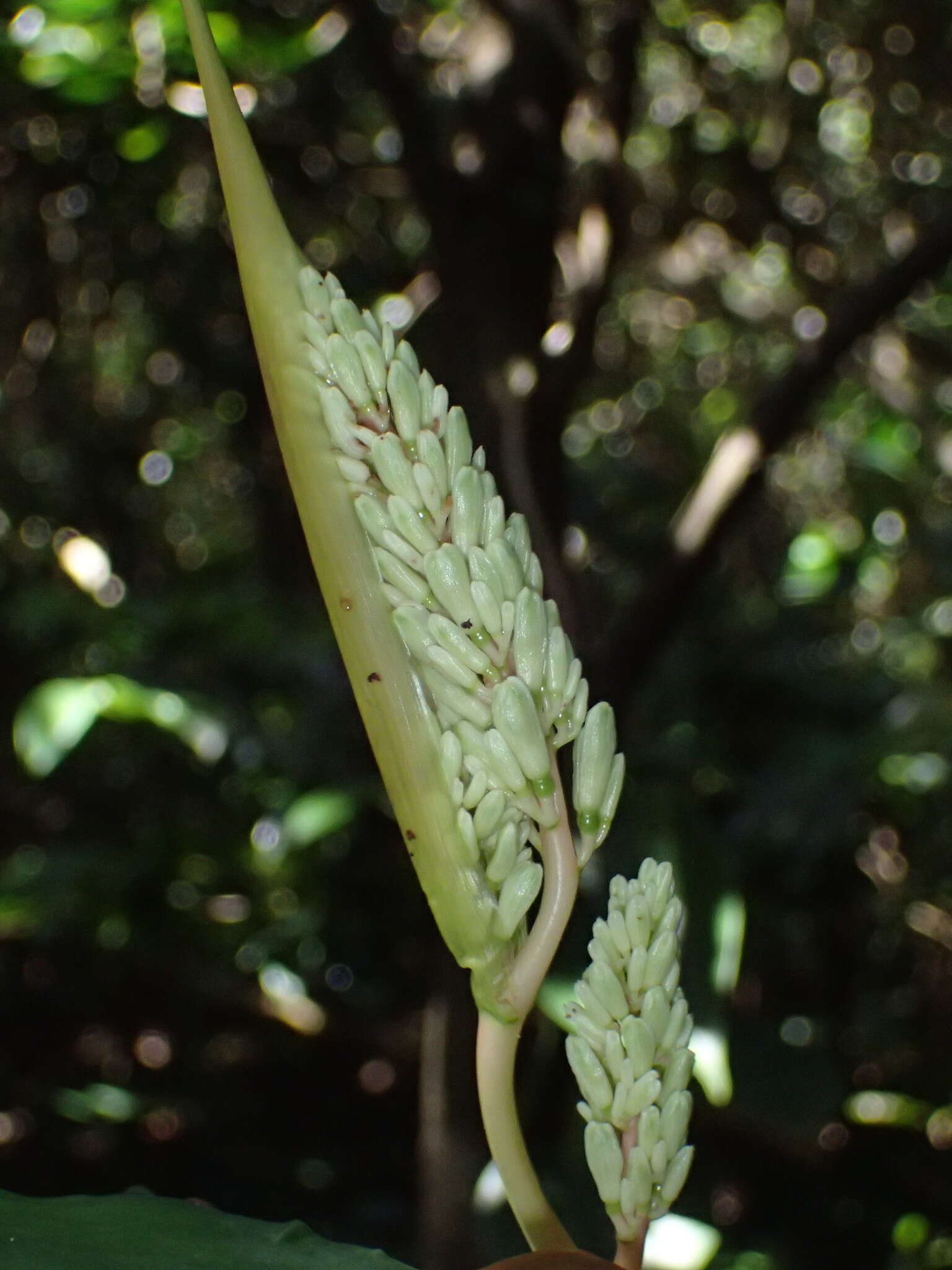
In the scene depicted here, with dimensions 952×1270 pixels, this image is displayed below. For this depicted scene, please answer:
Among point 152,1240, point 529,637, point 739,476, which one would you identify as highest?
point 529,637

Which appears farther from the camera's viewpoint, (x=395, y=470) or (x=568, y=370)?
(x=568, y=370)

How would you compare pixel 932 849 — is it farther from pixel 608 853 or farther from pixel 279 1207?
pixel 279 1207

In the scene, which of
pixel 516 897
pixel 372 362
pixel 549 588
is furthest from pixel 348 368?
pixel 549 588

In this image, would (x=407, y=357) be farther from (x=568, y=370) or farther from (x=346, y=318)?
(x=568, y=370)

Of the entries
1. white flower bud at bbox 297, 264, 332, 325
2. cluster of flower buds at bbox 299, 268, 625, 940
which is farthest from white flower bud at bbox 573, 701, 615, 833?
white flower bud at bbox 297, 264, 332, 325

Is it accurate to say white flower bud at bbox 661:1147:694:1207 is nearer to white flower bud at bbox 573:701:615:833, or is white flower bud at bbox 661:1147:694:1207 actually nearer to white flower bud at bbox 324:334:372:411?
white flower bud at bbox 573:701:615:833

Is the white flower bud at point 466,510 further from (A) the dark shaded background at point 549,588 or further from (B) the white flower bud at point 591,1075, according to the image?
(A) the dark shaded background at point 549,588

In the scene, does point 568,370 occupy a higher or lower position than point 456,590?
lower
